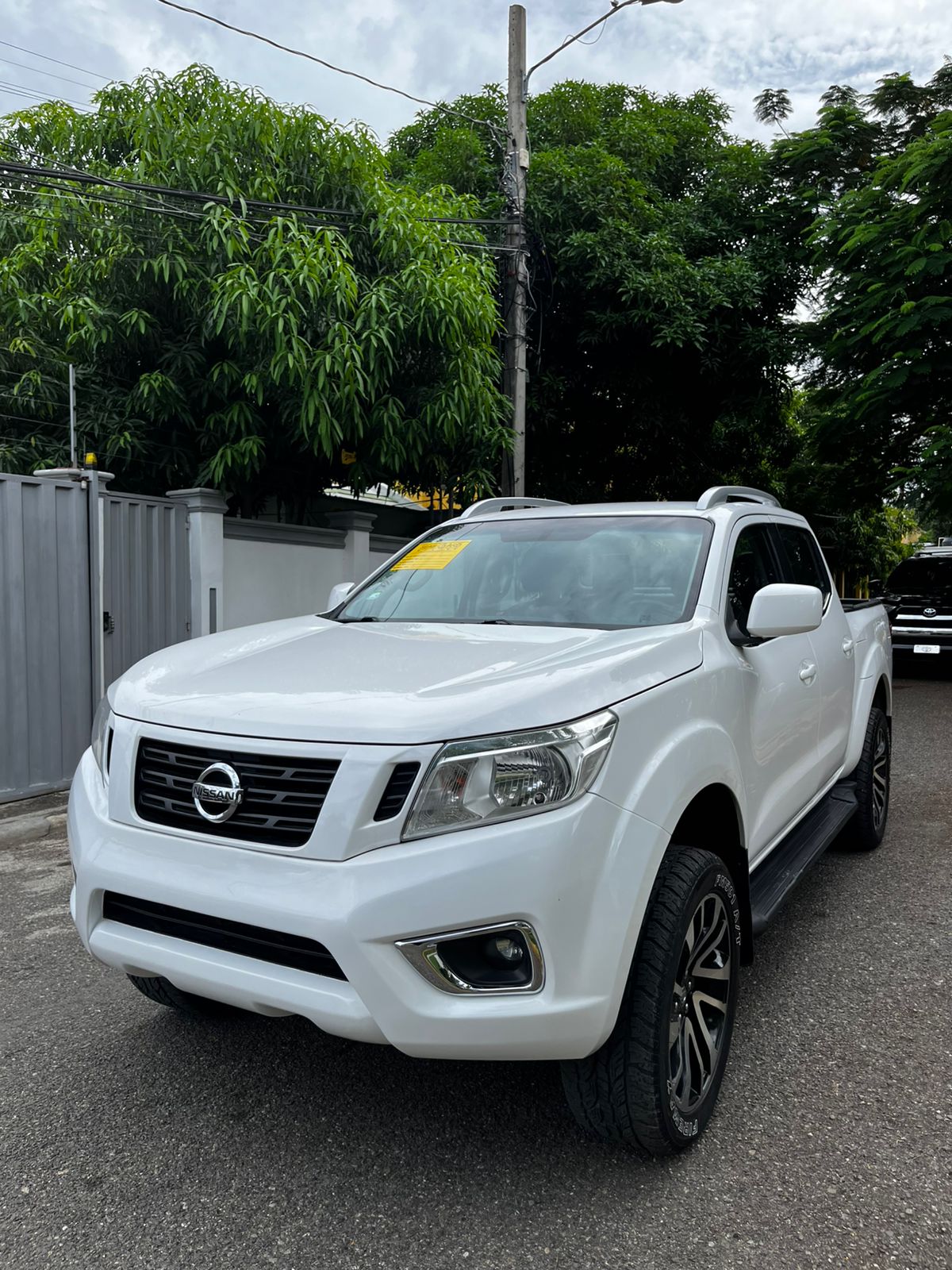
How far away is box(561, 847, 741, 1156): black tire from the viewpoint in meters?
2.20

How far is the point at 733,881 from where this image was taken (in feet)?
9.22

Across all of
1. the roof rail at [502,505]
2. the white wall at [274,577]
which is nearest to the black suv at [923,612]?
the white wall at [274,577]

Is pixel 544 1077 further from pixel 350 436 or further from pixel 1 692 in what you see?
pixel 350 436

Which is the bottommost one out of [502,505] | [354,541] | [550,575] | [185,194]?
[550,575]

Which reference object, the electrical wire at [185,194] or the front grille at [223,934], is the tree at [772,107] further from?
the front grille at [223,934]

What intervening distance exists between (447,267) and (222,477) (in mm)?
2716

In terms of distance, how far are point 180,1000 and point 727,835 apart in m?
1.70

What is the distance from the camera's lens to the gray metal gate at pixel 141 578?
22.4 ft

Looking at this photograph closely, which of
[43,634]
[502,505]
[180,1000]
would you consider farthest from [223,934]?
[43,634]

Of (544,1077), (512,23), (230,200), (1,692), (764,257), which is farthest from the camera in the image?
(764,257)

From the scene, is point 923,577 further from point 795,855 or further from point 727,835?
point 727,835

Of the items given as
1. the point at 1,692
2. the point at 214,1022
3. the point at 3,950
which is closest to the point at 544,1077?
the point at 214,1022

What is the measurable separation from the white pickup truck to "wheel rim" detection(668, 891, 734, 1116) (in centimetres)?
1

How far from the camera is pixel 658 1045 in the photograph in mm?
2197
